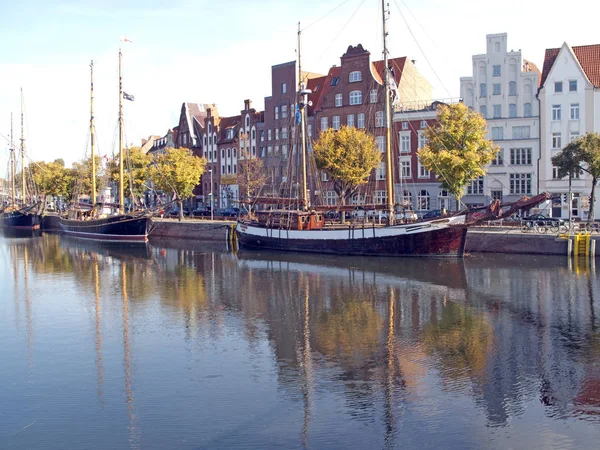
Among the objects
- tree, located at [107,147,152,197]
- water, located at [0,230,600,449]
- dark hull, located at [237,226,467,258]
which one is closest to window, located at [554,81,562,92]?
dark hull, located at [237,226,467,258]

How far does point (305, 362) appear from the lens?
20.6 meters

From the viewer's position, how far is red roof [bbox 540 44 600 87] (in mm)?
60781

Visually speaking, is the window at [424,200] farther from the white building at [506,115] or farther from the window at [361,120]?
the window at [361,120]

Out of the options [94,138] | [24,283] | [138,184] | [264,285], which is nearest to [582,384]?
[264,285]

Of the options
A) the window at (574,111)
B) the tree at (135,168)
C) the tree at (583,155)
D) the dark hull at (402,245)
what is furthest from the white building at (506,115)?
the tree at (135,168)

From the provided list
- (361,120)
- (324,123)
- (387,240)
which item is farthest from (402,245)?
(324,123)

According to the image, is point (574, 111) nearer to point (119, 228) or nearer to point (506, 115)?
point (506, 115)

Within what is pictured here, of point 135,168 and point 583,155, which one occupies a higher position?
point 135,168

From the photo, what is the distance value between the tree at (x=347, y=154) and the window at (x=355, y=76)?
15.2 metres

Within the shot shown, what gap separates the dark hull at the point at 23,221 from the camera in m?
95.3

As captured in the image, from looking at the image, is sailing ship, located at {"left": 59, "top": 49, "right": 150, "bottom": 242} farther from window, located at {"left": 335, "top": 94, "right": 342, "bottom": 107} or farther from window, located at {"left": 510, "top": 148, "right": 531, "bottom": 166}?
window, located at {"left": 510, "top": 148, "right": 531, "bottom": 166}

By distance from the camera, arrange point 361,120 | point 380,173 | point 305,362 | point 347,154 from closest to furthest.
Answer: point 305,362 < point 347,154 < point 380,173 < point 361,120

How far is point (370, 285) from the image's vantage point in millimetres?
35531

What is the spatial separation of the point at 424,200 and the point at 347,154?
12822 millimetres
